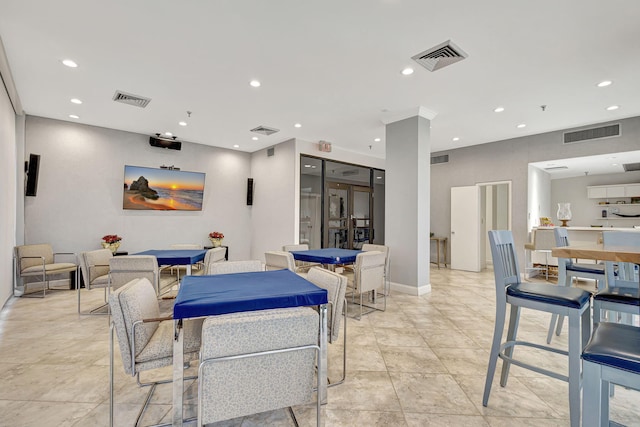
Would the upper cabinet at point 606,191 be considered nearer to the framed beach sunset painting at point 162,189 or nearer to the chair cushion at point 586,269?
the chair cushion at point 586,269

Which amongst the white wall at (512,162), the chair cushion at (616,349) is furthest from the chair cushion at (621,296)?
the white wall at (512,162)

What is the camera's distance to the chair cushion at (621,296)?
1.97m

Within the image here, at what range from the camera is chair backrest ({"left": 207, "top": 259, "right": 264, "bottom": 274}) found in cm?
271

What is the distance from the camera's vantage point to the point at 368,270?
12.9ft

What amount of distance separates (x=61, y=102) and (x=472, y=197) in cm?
877

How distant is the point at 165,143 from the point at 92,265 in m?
3.74

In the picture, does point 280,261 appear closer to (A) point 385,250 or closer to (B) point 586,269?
(A) point 385,250

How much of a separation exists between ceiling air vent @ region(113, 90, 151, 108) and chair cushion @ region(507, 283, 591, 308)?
552 centimetres

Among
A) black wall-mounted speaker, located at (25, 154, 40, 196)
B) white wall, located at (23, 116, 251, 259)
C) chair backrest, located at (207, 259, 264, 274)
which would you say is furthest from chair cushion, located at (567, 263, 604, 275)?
black wall-mounted speaker, located at (25, 154, 40, 196)

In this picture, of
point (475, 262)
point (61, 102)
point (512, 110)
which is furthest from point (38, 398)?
point (475, 262)

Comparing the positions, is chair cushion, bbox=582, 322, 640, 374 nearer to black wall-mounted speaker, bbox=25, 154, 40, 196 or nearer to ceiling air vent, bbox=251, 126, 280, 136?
ceiling air vent, bbox=251, 126, 280, 136

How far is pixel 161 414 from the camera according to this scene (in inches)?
77.4

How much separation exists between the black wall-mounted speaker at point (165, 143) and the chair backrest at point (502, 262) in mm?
7035

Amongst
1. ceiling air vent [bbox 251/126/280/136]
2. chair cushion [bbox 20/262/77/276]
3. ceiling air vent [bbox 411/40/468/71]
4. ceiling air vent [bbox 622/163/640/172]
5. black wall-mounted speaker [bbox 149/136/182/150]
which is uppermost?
ceiling air vent [bbox 251/126/280/136]
